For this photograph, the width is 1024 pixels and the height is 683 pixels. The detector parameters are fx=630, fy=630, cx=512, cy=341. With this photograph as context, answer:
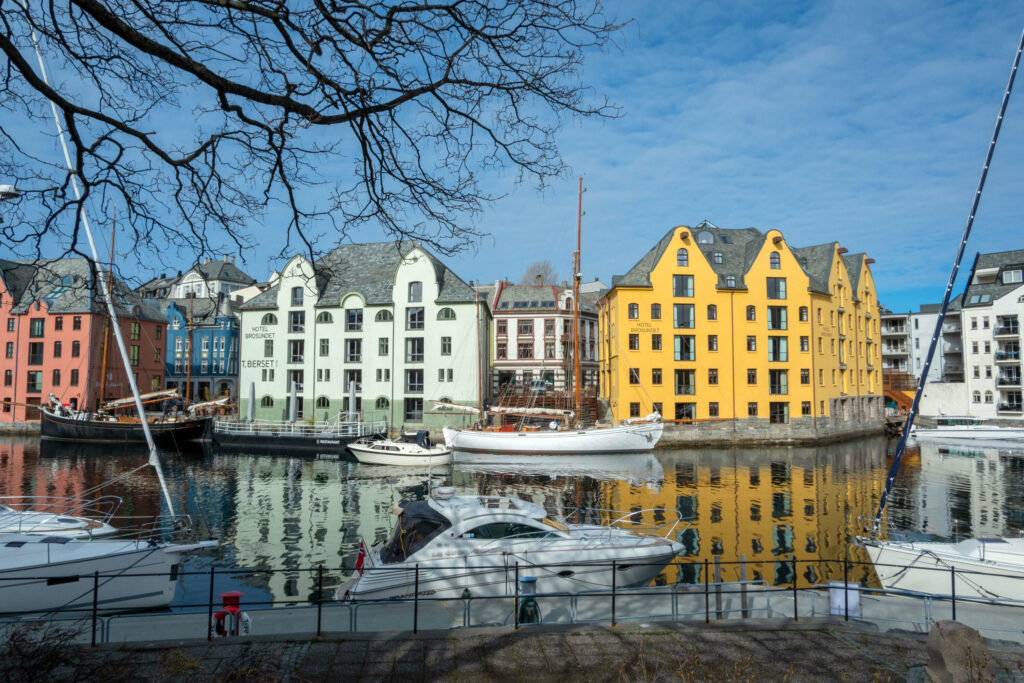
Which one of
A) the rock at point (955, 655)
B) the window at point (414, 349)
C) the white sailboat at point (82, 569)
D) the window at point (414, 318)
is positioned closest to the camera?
the rock at point (955, 655)

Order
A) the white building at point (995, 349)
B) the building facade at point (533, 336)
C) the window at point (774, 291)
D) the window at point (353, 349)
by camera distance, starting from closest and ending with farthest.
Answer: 1. the window at point (774, 291)
2. the window at point (353, 349)
3. the white building at point (995, 349)
4. the building facade at point (533, 336)

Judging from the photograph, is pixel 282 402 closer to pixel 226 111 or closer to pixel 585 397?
pixel 585 397

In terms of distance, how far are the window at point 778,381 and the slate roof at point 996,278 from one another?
3458 cm

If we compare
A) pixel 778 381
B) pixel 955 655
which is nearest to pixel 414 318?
pixel 778 381

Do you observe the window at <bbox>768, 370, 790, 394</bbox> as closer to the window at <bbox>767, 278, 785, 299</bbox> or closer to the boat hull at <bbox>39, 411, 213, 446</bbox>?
the window at <bbox>767, 278, 785, 299</bbox>

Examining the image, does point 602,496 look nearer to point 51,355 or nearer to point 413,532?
point 413,532

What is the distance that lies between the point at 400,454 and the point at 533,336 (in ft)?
112

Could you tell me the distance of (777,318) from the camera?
53156 millimetres

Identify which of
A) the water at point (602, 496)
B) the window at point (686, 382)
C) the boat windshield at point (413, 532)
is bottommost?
the water at point (602, 496)

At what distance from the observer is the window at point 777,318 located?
2087 inches

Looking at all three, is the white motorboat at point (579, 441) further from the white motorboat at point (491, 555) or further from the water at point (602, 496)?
the white motorboat at point (491, 555)

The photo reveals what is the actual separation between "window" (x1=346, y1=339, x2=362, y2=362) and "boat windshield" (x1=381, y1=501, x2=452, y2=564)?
4261 centimetres

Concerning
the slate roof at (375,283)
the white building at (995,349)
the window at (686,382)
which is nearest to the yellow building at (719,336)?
the window at (686,382)

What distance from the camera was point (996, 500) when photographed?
27.8 m
